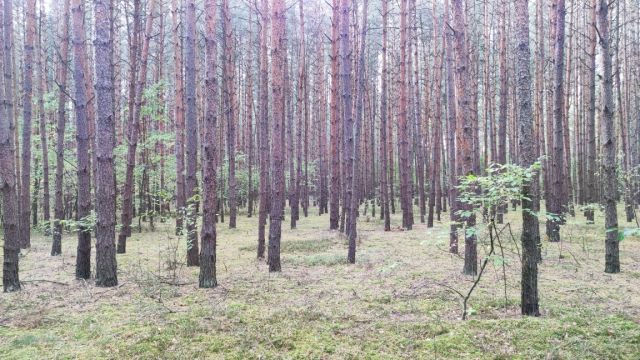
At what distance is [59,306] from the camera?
19.0ft

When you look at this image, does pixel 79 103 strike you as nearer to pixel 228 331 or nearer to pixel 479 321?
pixel 228 331

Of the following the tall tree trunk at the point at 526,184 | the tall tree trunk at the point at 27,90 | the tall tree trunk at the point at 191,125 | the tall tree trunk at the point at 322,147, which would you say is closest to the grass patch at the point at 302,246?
the tall tree trunk at the point at 191,125

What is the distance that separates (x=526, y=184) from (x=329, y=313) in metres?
2.78

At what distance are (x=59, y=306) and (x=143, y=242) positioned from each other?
784 centimetres

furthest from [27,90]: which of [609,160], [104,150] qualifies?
[609,160]

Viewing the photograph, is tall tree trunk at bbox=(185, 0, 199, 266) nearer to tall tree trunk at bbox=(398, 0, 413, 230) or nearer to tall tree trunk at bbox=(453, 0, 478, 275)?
tall tree trunk at bbox=(453, 0, 478, 275)

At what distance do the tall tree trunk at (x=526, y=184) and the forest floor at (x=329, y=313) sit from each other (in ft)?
1.07

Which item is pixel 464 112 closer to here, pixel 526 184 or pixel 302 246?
pixel 526 184

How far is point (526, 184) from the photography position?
4473 mm

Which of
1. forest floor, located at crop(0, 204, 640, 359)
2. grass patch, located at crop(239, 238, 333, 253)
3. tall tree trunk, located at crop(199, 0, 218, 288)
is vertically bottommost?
grass patch, located at crop(239, 238, 333, 253)

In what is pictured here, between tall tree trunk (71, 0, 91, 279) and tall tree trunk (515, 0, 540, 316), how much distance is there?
6794mm

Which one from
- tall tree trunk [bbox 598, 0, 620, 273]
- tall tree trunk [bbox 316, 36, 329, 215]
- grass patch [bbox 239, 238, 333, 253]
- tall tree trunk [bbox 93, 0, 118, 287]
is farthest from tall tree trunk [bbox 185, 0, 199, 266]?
tall tree trunk [bbox 316, 36, 329, 215]

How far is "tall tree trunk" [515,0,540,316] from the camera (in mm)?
4660

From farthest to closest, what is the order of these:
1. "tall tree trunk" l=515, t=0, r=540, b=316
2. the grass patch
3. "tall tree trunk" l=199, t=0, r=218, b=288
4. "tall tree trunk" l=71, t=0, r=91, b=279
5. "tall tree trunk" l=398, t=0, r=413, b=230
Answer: "tall tree trunk" l=398, t=0, r=413, b=230, the grass patch, "tall tree trunk" l=71, t=0, r=91, b=279, "tall tree trunk" l=199, t=0, r=218, b=288, "tall tree trunk" l=515, t=0, r=540, b=316
